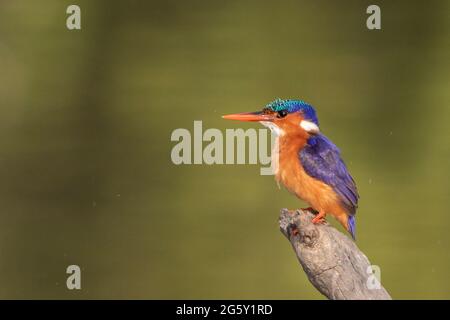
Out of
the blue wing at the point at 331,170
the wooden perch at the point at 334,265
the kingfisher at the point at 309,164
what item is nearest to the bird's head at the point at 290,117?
the kingfisher at the point at 309,164

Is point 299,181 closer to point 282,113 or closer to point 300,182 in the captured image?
point 300,182

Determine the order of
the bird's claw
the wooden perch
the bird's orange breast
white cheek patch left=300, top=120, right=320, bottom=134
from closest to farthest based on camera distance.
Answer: the wooden perch
the bird's claw
the bird's orange breast
white cheek patch left=300, top=120, right=320, bottom=134

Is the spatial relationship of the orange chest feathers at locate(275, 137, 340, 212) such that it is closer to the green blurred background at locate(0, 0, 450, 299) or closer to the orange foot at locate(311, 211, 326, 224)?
the orange foot at locate(311, 211, 326, 224)

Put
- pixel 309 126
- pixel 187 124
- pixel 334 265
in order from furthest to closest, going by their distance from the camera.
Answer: pixel 187 124
pixel 309 126
pixel 334 265

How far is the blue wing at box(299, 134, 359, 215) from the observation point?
311 cm

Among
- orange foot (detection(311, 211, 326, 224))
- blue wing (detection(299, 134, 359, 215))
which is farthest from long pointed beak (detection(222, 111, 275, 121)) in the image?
orange foot (detection(311, 211, 326, 224))

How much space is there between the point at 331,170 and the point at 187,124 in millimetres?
2595

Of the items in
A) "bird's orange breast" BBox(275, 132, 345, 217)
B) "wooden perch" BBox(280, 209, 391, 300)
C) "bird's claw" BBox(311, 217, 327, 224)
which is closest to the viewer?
"wooden perch" BBox(280, 209, 391, 300)

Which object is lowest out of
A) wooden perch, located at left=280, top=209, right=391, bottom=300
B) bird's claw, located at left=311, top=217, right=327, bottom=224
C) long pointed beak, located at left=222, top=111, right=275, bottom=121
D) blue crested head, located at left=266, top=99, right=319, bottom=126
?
wooden perch, located at left=280, top=209, right=391, bottom=300

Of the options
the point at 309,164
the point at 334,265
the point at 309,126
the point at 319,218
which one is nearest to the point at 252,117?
the point at 309,126

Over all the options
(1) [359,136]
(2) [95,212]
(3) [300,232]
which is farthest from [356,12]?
(3) [300,232]

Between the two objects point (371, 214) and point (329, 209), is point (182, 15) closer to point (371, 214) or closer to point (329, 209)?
point (371, 214)

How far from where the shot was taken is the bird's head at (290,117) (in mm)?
3299

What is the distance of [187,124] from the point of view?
5613mm
